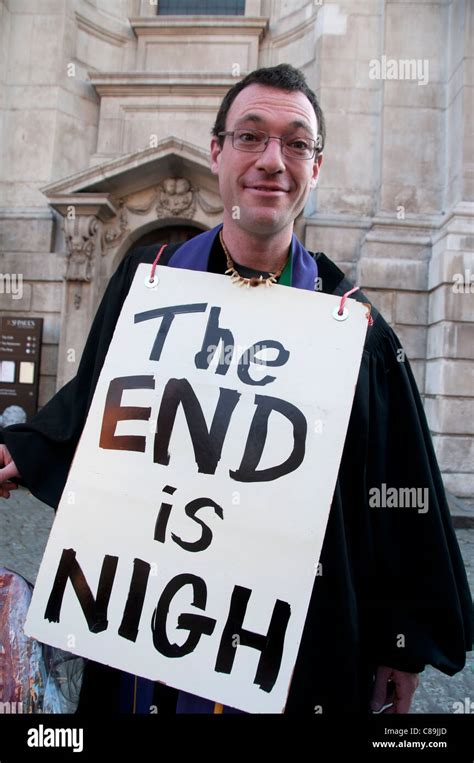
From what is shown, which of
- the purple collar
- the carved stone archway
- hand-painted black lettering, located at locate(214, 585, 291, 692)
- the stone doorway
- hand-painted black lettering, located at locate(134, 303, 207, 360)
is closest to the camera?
hand-painted black lettering, located at locate(214, 585, 291, 692)

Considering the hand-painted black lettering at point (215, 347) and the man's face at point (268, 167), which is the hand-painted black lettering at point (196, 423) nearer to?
the hand-painted black lettering at point (215, 347)

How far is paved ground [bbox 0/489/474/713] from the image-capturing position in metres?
2.61

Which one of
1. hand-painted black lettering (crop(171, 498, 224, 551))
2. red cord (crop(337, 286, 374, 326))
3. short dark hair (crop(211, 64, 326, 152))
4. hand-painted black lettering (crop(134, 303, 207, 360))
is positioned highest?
short dark hair (crop(211, 64, 326, 152))

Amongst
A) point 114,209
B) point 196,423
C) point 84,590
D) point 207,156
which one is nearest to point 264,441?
point 196,423

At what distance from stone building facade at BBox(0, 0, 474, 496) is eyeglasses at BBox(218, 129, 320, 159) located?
5.65 meters

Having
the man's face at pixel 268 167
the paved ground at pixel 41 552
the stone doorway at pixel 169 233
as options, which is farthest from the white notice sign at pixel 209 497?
the stone doorway at pixel 169 233

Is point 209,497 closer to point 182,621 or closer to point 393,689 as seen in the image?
point 182,621

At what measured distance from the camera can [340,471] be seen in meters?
1.37

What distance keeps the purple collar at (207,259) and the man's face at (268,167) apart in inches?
5.1

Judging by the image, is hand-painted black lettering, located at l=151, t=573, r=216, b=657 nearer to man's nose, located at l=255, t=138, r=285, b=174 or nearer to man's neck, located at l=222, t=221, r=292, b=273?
man's neck, located at l=222, t=221, r=292, b=273

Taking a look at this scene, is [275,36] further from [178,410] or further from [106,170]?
[178,410]

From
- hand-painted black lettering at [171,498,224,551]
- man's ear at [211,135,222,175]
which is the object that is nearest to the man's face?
man's ear at [211,135,222,175]

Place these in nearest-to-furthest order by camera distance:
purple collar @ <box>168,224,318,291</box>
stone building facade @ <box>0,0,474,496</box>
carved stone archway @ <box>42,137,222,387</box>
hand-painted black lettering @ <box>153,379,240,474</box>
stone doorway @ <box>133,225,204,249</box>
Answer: hand-painted black lettering @ <box>153,379,240,474</box> → purple collar @ <box>168,224,318,291</box> → stone building facade @ <box>0,0,474,496</box> → carved stone archway @ <box>42,137,222,387</box> → stone doorway @ <box>133,225,204,249</box>

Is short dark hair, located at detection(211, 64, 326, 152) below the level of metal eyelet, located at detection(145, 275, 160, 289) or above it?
above
